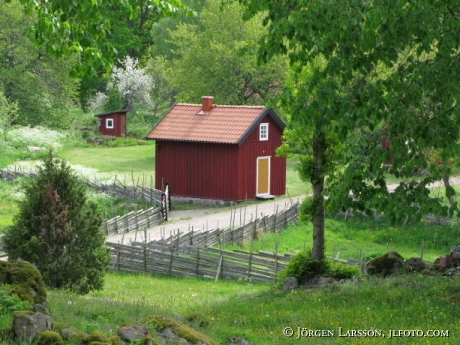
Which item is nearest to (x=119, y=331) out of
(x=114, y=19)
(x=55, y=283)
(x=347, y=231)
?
(x=55, y=283)

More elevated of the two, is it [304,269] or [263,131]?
[263,131]

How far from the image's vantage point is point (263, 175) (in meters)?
36.6

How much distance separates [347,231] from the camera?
30.0 meters

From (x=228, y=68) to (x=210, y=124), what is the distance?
14.0 meters

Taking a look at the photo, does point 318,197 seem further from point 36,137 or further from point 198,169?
point 36,137

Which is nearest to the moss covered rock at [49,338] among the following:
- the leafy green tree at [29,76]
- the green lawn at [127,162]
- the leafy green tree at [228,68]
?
the green lawn at [127,162]

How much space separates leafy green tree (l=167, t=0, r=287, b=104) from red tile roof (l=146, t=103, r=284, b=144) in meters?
12.1

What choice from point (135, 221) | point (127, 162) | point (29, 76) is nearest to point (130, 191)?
point (135, 221)

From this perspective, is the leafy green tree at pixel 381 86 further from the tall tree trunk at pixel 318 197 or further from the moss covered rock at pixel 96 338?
the moss covered rock at pixel 96 338

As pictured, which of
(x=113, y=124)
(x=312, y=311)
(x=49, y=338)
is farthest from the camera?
(x=113, y=124)

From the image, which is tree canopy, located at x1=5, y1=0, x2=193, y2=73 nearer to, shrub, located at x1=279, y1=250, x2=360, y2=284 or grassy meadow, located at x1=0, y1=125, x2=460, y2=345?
grassy meadow, located at x1=0, y1=125, x2=460, y2=345

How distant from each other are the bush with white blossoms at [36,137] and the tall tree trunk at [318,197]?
31.6 m

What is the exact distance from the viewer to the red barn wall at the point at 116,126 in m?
57.3

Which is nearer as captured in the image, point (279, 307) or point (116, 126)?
point (279, 307)
